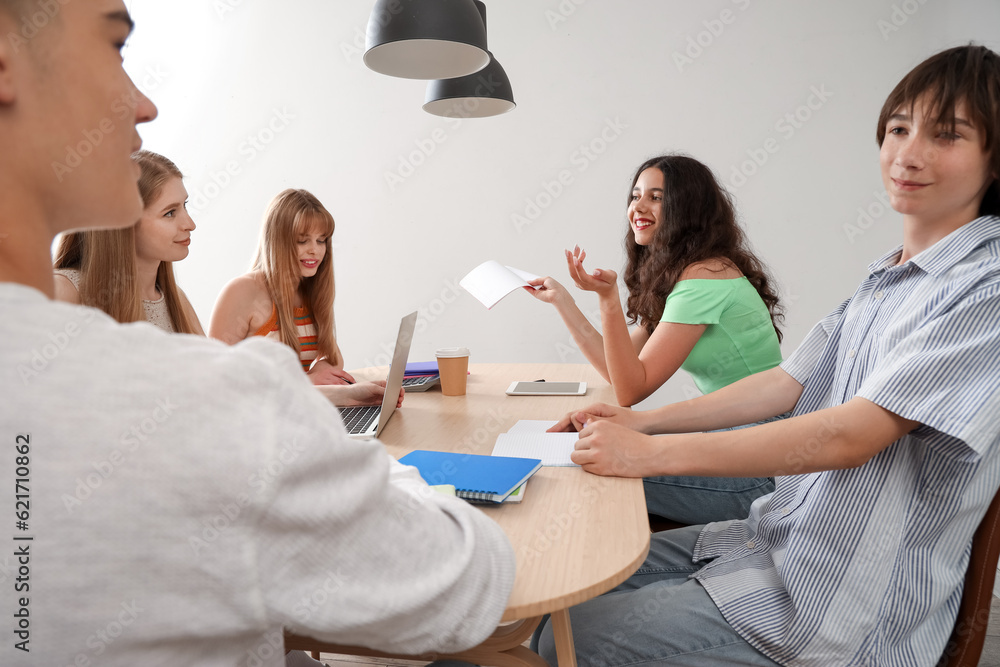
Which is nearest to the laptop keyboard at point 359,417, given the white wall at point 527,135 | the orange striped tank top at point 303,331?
the orange striped tank top at point 303,331

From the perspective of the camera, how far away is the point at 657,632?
0.91 meters

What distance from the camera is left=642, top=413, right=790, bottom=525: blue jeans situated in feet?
4.80

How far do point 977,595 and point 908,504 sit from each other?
0.42 ft

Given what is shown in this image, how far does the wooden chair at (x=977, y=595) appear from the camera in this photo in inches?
32.4

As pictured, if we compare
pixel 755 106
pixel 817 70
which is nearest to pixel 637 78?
pixel 755 106

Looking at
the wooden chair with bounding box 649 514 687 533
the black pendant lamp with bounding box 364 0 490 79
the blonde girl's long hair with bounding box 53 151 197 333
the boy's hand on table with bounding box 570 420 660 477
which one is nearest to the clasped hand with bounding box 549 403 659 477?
the boy's hand on table with bounding box 570 420 660 477

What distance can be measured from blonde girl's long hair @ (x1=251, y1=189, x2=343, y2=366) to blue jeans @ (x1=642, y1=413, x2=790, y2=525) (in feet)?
4.68

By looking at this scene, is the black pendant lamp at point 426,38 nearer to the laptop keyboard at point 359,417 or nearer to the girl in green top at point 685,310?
the girl in green top at point 685,310

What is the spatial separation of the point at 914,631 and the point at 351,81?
3751 mm

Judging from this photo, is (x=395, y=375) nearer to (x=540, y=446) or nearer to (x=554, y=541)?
(x=540, y=446)

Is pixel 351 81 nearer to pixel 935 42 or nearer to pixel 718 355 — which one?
pixel 718 355

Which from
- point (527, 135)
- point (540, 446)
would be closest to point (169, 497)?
point (540, 446)

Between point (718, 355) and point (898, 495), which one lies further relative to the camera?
point (718, 355)

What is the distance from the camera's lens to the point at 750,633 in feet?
2.93
